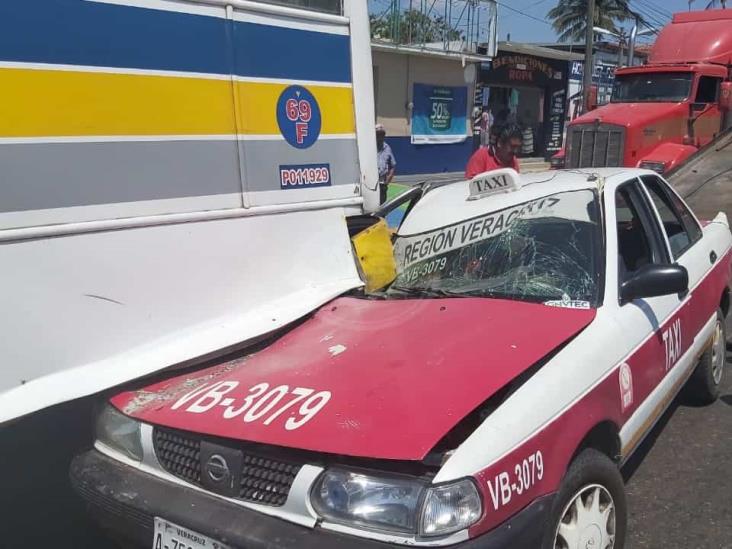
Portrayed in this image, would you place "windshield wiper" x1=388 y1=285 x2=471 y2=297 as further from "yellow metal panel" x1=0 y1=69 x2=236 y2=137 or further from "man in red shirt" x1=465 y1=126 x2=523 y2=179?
"man in red shirt" x1=465 y1=126 x2=523 y2=179

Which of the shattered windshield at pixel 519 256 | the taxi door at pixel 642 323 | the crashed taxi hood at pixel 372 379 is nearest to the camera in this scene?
the crashed taxi hood at pixel 372 379

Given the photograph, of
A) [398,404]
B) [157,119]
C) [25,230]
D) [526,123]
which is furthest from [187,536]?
[526,123]

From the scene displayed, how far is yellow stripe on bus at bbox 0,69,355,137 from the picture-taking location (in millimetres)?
2633

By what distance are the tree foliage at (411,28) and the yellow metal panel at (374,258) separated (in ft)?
41.4

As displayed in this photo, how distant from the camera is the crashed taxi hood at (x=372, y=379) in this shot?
7.49 feet

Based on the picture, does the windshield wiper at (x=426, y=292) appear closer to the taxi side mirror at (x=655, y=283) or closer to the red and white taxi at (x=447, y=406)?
the red and white taxi at (x=447, y=406)

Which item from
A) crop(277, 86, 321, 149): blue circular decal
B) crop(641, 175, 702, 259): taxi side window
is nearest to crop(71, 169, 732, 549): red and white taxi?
crop(641, 175, 702, 259): taxi side window

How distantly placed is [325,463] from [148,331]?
1.24m

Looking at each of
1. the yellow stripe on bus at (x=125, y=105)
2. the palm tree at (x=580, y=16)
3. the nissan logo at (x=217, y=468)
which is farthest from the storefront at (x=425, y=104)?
the palm tree at (x=580, y=16)

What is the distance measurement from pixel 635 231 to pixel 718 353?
1419 millimetres

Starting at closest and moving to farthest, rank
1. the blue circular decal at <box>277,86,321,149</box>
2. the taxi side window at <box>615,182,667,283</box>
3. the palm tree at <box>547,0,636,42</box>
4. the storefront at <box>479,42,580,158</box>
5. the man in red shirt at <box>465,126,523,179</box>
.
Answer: the blue circular decal at <box>277,86,321,149</box>, the taxi side window at <box>615,182,667,283</box>, the man in red shirt at <box>465,126,523,179</box>, the storefront at <box>479,42,580,158</box>, the palm tree at <box>547,0,636,42</box>

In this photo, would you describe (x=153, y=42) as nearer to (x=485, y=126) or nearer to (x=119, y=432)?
(x=119, y=432)

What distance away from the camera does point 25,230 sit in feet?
8.78

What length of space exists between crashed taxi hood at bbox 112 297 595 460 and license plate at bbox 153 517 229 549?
1.07ft
